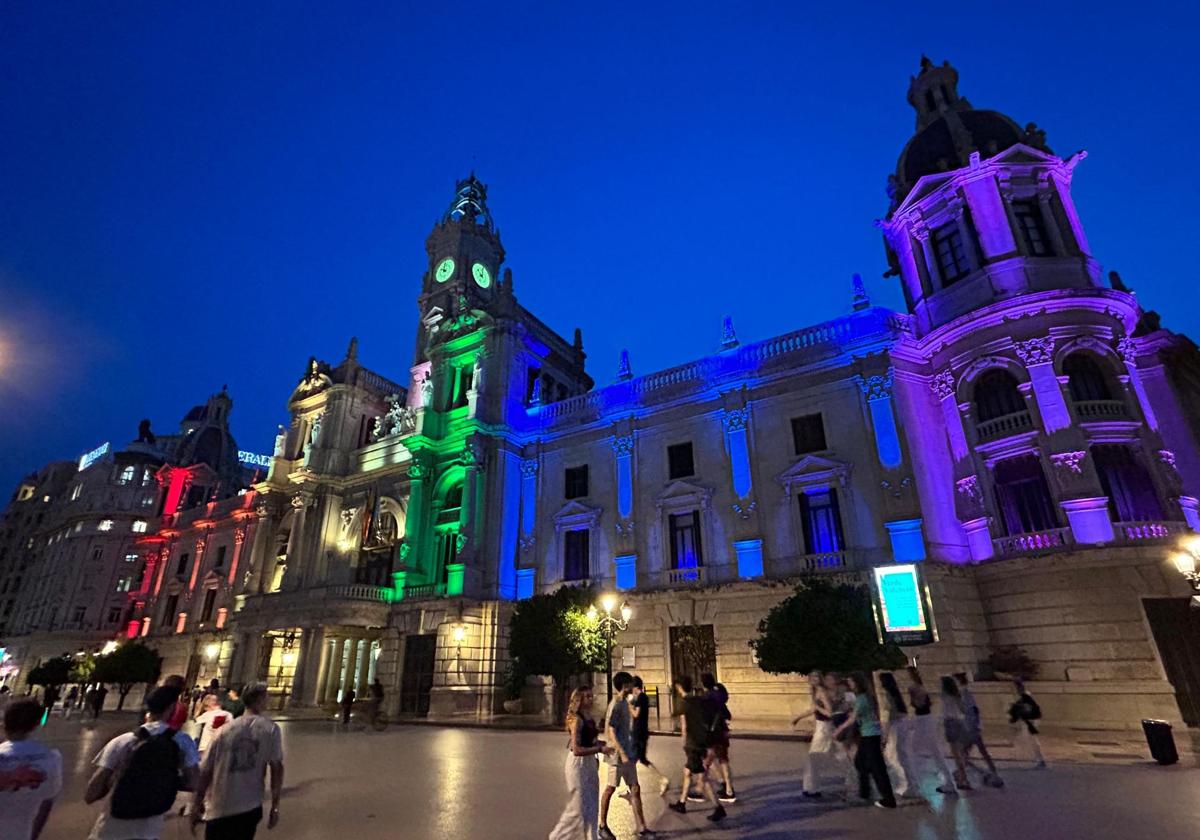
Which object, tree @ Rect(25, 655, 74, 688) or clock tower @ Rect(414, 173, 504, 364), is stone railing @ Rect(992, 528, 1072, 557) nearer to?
clock tower @ Rect(414, 173, 504, 364)

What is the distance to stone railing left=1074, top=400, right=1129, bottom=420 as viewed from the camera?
19891 millimetres

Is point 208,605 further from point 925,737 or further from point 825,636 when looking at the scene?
point 925,737

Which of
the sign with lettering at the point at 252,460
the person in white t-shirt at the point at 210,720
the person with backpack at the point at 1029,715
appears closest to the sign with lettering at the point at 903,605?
the person with backpack at the point at 1029,715

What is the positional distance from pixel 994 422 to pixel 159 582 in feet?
188

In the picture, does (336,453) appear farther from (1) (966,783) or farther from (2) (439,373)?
(1) (966,783)

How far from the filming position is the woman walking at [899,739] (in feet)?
29.5

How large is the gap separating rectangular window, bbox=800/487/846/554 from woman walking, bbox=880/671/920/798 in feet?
43.1

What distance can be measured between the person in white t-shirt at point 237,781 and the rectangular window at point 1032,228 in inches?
1054

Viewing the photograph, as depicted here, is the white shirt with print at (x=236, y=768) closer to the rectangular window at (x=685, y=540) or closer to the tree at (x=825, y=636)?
the tree at (x=825, y=636)

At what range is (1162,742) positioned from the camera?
1105 cm

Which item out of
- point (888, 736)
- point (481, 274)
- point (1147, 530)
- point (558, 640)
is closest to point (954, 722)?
point (888, 736)

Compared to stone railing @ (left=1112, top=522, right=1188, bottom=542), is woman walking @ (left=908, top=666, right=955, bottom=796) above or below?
below

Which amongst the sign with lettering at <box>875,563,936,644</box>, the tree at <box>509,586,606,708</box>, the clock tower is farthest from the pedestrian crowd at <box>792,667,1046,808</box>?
the clock tower

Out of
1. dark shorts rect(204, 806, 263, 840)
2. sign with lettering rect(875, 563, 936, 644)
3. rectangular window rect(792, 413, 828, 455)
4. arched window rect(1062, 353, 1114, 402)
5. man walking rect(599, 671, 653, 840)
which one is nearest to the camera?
dark shorts rect(204, 806, 263, 840)
